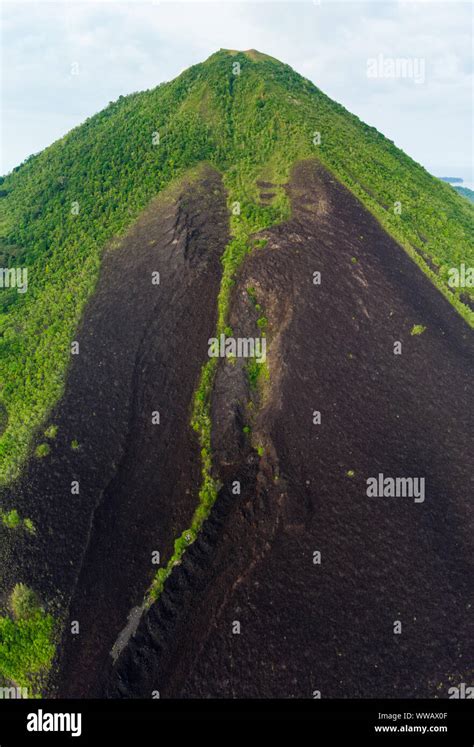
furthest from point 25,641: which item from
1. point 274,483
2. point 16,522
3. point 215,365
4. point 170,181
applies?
point 170,181

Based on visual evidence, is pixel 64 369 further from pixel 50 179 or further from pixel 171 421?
pixel 50 179

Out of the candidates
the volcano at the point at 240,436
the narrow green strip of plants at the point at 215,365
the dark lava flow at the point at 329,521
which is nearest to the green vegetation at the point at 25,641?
the volcano at the point at 240,436

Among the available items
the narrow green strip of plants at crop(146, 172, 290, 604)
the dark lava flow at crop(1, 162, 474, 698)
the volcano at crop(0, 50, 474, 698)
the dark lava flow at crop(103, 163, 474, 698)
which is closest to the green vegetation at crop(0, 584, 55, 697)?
the volcano at crop(0, 50, 474, 698)

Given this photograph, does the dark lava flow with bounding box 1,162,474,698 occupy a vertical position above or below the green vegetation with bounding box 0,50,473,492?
below

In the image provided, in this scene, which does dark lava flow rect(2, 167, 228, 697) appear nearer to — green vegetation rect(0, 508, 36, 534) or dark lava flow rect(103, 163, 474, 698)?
green vegetation rect(0, 508, 36, 534)

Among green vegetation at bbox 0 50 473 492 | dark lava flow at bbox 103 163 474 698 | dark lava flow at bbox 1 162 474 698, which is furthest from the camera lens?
green vegetation at bbox 0 50 473 492

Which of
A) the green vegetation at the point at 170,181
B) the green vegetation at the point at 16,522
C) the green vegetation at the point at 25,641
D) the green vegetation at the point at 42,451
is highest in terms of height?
the green vegetation at the point at 170,181

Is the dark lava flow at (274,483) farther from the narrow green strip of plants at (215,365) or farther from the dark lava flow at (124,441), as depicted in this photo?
the narrow green strip of plants at (215,365)
